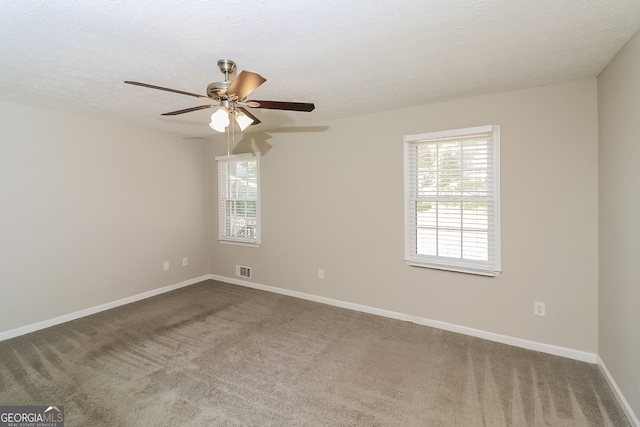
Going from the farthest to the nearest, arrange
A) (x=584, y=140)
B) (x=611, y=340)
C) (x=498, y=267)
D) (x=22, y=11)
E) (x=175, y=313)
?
(x=175, y=313)
(x=498, y=267)
(x=584, y=140)
(x=611, y=340)
(x=22, y=11)

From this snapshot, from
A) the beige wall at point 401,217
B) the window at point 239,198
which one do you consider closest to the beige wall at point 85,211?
the window at point 239,198

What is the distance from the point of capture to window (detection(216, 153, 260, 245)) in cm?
460

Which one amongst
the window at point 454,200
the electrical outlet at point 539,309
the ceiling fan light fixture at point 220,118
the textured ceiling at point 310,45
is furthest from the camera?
the window at point 454,200

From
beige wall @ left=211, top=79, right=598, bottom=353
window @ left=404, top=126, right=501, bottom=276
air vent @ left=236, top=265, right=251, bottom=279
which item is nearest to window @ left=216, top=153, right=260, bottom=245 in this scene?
beige wall @ left=211, top=79, right=598, bottom=353

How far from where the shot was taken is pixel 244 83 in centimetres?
174

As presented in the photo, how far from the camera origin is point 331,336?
3.04 metres

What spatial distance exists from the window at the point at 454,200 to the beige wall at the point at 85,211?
11.6ft

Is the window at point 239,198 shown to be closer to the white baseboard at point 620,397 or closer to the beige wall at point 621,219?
the beige wall at point 621,219

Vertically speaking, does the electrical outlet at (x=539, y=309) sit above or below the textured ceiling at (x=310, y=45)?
below

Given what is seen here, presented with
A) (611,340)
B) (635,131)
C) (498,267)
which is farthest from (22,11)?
(611,340)

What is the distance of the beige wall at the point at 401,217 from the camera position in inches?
102

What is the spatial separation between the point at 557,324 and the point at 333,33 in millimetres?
3110

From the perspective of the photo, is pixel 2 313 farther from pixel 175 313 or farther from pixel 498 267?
pixel 498 267

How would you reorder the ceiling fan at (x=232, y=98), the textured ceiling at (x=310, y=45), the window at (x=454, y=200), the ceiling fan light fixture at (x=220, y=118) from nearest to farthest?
the textured ceiling at (x=310, y=45), the ceiling fan at (x=232, y=98), the ceiling fan light fixture at (x=220, y=118), the window at (x=454, y=200)
